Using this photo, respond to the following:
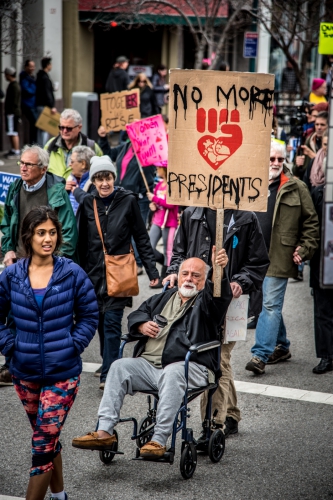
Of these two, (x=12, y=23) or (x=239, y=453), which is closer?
(x=239, y=453)

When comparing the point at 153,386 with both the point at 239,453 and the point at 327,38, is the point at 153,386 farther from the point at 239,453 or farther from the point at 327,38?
the point at 327,38

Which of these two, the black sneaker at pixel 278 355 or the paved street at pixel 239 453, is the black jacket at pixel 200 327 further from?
the black sneaker at pixel 278 355

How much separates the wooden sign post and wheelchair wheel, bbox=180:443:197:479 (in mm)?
987

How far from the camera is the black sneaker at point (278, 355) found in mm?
7668

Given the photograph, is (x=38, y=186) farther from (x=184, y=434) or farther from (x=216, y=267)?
(x=184, y=434)

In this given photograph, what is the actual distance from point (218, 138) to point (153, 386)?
1.60m

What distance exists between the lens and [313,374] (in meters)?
7.34

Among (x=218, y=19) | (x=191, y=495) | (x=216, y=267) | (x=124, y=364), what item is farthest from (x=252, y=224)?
(x=218, y=19)

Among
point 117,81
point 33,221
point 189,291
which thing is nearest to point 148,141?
point 189,291

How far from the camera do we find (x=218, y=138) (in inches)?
211

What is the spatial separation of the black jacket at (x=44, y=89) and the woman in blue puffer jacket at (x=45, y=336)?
49.9ft

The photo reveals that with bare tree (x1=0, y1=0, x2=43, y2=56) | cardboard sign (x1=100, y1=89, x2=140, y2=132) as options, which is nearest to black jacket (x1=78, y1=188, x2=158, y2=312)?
cardboard sign (x1=100, y1=89, x2=140, y2=132)

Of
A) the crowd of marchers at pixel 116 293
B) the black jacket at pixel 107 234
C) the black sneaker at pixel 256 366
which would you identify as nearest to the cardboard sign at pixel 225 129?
the crowd of marchers at pixel 116 293

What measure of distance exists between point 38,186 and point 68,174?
5.26 ft
